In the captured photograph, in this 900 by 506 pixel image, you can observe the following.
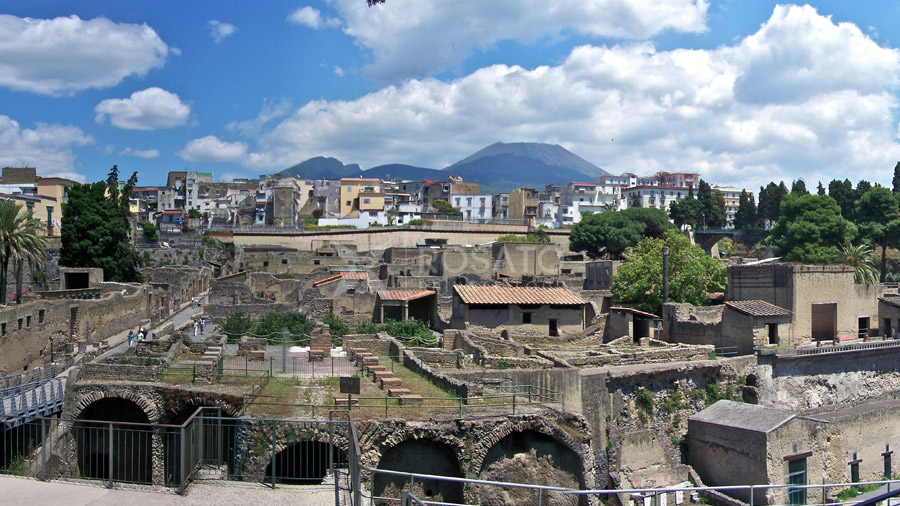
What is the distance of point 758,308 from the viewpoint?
31.0m

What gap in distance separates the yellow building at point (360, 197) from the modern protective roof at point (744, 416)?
6851 cm

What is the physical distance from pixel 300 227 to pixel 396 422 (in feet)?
216

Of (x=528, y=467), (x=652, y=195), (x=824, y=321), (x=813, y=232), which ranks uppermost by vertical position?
(x=652, y=195)

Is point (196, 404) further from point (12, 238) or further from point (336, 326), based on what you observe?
point (12, 238)

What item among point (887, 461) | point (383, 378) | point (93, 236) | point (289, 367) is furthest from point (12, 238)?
point (887, 461)

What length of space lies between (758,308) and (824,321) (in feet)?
16.9

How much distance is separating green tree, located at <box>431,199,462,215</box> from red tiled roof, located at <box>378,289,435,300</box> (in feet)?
194

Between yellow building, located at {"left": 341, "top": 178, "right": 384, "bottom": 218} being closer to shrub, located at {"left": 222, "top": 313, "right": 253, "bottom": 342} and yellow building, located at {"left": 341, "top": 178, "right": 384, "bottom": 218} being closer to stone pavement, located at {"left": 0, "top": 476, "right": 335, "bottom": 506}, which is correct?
→ shrub, located at {"left": 222, "top": 313, "right": 253, "bottom": 342}

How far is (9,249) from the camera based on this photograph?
1458 inches

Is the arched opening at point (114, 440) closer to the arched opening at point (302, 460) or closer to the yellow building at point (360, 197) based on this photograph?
the arched opening at point (302, 460)

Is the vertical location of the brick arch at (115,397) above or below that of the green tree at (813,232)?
below

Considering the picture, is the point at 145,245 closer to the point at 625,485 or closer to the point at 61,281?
A: the point at 61,281

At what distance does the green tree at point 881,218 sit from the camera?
69.7 meters

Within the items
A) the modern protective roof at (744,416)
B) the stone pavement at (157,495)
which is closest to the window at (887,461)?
the modern protective roof at (744,416)
